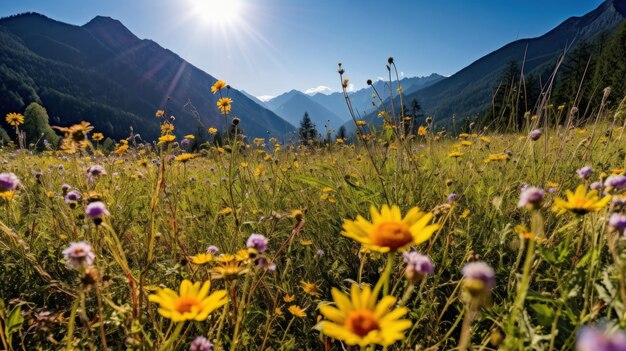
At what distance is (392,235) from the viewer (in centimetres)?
71

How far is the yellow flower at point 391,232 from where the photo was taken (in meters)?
0.70

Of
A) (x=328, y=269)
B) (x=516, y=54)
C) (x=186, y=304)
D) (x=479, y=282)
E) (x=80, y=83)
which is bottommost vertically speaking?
(x=328, y=269)

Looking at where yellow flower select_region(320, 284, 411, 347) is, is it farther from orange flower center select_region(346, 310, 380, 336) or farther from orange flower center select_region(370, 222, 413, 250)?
orange flower center select_region(370, 222, 413, 250)

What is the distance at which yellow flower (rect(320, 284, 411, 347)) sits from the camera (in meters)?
0.59

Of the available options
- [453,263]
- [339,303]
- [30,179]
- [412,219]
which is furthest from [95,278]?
[30,179]

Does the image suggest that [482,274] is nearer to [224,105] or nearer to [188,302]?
[188,302]

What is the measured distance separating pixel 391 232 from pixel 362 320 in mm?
184

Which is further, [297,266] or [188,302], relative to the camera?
[297,266]

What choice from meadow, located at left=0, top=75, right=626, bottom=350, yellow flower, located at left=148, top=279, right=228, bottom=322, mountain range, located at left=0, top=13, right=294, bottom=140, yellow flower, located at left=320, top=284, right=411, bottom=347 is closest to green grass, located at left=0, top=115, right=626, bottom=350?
meadow, located at left=0, top=75, right=626, bottom=350

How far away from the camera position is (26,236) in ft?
6.29

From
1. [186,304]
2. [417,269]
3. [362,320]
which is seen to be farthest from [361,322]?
[186,304]

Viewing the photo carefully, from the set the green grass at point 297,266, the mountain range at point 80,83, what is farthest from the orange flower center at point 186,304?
the mountain range at point 80,83

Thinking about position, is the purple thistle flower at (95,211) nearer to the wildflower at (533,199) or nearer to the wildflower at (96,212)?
the wildflower at (96,212)

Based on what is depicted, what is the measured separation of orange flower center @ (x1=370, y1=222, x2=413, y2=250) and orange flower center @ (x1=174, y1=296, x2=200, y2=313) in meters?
0.44
